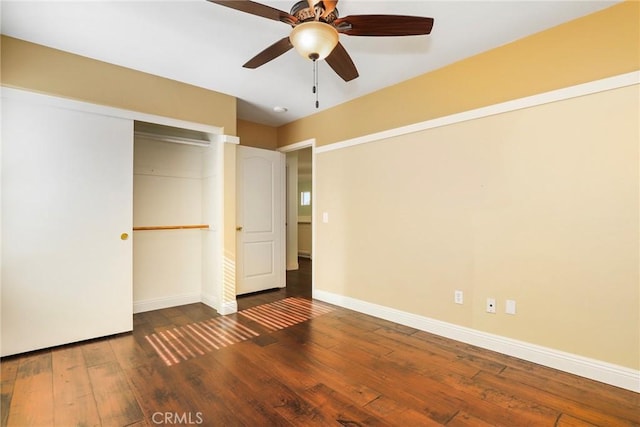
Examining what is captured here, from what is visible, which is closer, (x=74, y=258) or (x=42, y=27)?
(x=42, y=27)

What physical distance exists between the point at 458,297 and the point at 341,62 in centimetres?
228

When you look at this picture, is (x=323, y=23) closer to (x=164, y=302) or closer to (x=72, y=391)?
(x=72, y=391)

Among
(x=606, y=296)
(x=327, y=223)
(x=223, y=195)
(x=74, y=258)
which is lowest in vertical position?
(x=606, y=296)

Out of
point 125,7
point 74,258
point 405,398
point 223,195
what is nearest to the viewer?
point 405,398

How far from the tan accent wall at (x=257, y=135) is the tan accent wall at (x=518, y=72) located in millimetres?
1655

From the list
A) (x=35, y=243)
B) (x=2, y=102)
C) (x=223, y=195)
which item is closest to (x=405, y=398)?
(x=223, y=195)

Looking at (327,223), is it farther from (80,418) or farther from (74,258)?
(80,418)

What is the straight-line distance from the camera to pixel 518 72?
244 cm

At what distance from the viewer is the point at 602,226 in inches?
82.4

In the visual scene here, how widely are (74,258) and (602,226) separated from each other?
4222mm

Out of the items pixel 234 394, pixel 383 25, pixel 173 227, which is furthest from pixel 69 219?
pixel 383 25

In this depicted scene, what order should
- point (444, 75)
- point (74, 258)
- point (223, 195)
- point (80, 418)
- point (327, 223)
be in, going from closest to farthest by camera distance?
1. point (80, 418)
2. point (74, 258)
3. point (444, 75)
4. point (223, 195)
5. point (327, 223)

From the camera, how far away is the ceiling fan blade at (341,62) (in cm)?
202

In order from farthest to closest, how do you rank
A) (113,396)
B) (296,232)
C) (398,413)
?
1. (296,232)
2. (113,396)
3. (398,413)
